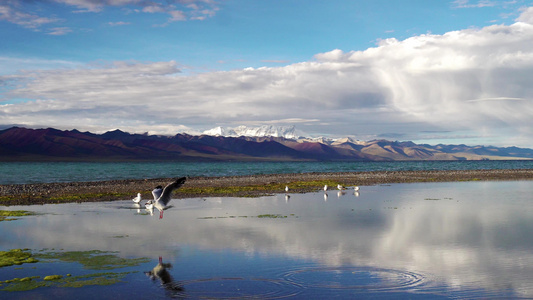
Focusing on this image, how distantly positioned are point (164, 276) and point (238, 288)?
2482mm

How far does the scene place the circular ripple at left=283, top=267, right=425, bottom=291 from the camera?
12.6m

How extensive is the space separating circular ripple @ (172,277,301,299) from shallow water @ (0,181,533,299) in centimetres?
Answer: 3

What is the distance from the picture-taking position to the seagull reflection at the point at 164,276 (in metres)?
12.7

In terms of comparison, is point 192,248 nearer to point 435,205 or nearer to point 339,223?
point 339,223

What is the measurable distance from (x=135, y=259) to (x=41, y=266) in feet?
9.08

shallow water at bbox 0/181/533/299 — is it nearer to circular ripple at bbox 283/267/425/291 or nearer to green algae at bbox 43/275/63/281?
circular ripple at bbox 283/267/425/291

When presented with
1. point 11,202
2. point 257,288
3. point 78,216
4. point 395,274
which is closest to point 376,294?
point 395,274

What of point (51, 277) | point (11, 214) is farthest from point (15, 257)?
point (11, 214)

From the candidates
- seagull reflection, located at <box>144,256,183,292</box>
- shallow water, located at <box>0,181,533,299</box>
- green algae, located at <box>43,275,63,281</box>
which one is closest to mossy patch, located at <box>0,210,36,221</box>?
shallow water, located at <box>0,181,533,299</box>

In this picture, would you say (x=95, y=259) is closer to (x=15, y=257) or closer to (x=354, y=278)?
(x=15, y=257)

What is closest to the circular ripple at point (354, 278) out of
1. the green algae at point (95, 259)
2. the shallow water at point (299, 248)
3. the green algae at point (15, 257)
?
the shallow water at point (299, 248)

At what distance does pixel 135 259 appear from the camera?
16219 mm

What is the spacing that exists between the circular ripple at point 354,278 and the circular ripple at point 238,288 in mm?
510

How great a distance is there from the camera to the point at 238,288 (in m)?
12.5
